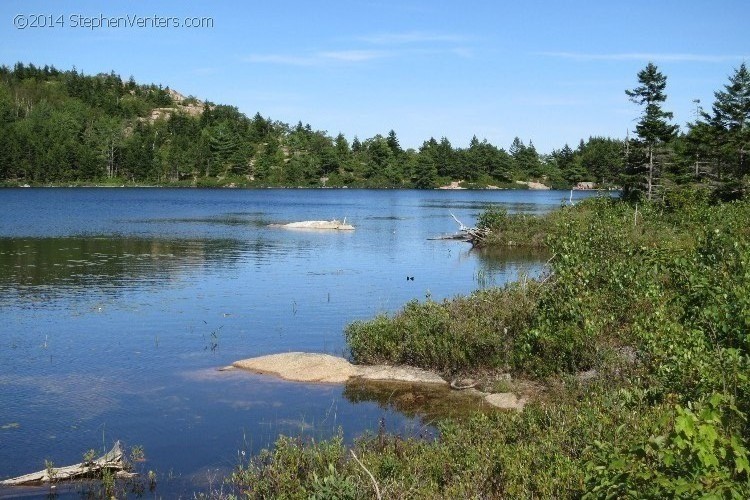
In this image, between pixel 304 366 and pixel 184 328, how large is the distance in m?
8.12

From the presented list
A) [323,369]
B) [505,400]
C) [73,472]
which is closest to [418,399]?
[505,400]

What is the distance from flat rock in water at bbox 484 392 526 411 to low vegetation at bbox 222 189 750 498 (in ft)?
2.17

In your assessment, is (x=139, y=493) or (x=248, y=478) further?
(x=139, y=493)

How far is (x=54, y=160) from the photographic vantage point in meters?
179

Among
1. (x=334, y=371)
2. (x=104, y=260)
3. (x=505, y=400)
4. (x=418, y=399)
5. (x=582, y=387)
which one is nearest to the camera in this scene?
(x=582, y=387)

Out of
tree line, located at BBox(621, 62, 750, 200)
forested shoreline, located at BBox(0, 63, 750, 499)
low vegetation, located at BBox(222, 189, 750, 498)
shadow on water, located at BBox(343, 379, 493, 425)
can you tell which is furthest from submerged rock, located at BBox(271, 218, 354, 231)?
shadow on water, located at BBox(343, 379, 493, 425)

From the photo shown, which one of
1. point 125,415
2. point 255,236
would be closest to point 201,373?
point 125,415

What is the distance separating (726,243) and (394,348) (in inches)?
394

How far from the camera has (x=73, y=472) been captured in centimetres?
1355

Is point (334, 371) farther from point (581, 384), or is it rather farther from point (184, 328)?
point (184, 328)

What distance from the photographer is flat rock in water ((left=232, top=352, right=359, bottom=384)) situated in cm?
2123

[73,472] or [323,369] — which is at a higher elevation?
[73,472]

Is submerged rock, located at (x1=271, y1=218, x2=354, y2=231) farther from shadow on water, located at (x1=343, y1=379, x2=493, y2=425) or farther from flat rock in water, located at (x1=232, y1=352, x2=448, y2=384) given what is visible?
shadow on water, located at (x1=343, y1=379, x2=493, y2=425)

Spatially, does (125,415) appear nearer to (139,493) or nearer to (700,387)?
(139,493)
